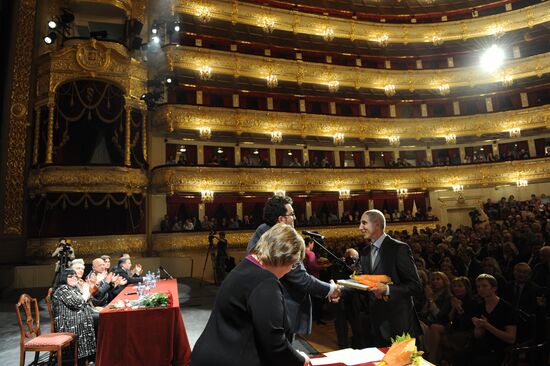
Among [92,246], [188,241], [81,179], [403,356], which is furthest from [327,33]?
[403,356]

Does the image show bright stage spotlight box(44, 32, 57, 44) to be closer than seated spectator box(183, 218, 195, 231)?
Yes

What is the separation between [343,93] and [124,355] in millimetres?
20494

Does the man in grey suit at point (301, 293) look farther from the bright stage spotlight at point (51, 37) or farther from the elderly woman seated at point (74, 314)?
the bright stage spotlight at point (51, 37)

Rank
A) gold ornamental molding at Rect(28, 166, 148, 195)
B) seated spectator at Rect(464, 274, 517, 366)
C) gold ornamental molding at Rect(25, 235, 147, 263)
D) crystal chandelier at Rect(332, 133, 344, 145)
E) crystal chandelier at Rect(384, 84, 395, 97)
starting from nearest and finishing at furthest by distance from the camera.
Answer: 1. seated spectator at Rect(464, 274, 517, 366)
2. gold ornamental molding at Rect(25, 235, 147, 263)
3. gold ornamental molding at Rect(28, 166, 148, 195)
4. crystal chandelier at Rect(332, 133, 344, 145)
5. crystal chandelier at Rect(384, 84, 395, 97)

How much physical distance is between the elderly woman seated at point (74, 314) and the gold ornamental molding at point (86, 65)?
12.0 meters

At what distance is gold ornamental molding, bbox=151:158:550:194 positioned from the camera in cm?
1600

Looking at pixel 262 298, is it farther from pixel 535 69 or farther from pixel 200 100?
pixel 535 69

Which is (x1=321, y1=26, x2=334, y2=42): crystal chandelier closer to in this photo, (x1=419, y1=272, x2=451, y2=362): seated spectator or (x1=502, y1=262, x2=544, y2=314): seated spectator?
(x1=419, y1=272, x2=451, y2=362): seated spectator

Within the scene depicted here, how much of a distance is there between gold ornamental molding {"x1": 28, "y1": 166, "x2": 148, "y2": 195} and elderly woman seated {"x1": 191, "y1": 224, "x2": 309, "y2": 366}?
44.9ft

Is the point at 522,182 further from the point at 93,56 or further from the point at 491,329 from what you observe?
the point at 93,56

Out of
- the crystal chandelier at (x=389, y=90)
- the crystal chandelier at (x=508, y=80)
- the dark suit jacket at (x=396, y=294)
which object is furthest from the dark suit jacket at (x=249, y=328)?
the crystal chandelier at (x=508, y=80)

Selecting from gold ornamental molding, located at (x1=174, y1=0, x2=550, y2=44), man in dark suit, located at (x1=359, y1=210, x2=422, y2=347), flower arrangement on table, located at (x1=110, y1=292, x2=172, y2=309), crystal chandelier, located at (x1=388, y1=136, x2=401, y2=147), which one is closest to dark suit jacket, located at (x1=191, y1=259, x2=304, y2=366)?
man in dark suit, located at (x1=359, y1=210, x2=422, y2=347)

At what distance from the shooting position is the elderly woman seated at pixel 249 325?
170 centimetres

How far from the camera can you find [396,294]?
2.89 metres
